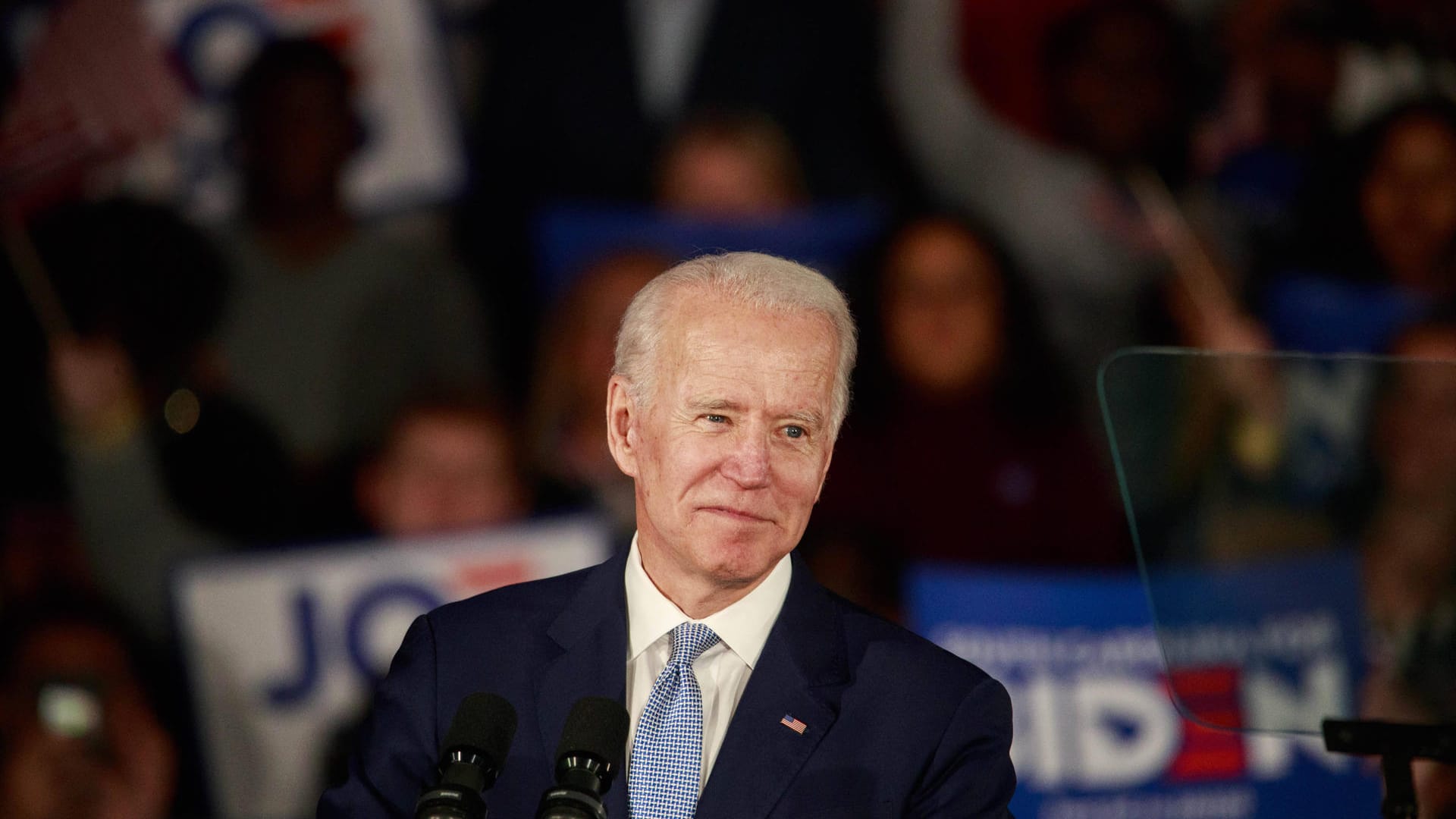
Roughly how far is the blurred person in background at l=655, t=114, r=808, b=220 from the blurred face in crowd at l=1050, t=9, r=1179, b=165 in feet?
2.96

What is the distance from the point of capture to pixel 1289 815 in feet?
13.1

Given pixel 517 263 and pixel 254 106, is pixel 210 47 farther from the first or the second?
pixel 517 263

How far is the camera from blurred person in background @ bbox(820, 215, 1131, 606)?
4.27 metres

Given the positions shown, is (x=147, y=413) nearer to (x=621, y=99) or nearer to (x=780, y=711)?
(x=621, y=99)

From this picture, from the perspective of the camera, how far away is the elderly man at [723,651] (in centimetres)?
168

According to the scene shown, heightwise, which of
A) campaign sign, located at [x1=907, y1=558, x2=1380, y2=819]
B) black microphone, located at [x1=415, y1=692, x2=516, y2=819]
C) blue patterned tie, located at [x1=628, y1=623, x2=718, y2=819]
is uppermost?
black microphone, located at [x1=415, y1=692, x2=516, y2=819]

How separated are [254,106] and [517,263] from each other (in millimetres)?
818

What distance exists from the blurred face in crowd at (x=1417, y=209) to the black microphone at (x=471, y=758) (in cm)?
393

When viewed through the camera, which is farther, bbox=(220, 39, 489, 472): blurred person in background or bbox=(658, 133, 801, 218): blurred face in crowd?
bbox=(658, 133, 801, 218): blurred face in crowd

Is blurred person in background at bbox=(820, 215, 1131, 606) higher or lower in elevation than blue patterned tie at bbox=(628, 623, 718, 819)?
lower

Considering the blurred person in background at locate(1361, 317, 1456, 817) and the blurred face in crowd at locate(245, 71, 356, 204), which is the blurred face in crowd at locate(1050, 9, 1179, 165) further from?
the blurred person in background at locate(1361, 317, 1456, 817)

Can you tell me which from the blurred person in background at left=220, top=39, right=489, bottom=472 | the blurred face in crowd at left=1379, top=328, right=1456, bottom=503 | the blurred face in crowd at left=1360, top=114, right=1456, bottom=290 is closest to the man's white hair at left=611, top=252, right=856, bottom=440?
the blurred face in crowd at left=1379, top=328, right=1456, bottom=503

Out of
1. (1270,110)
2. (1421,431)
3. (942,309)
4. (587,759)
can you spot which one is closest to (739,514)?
(587,759)

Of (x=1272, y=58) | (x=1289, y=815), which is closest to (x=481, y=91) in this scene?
(x=1272, y=58)
